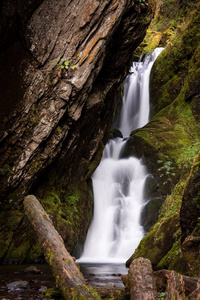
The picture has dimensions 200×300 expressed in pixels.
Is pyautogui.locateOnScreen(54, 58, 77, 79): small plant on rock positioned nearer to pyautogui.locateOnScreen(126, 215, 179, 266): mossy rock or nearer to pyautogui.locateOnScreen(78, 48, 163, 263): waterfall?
pyautogui.locateOnScreen(126, 215, 179, 266): mossy rock

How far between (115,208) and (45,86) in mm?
7737

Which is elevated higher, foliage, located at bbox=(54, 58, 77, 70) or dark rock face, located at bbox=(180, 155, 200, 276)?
foliage, located at bbox=(54, 58, 77, 70)

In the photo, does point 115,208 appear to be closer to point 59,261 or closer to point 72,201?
point 72,201

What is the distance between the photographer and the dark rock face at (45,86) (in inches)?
320

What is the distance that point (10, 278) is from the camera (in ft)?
17.9

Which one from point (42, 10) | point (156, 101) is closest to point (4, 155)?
point (42, 10)

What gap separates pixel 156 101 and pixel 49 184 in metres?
13.2

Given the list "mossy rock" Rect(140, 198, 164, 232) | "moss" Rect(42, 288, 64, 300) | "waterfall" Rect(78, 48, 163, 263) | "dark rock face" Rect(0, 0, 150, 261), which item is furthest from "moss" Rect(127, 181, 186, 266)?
"moss" Rect(42, 288, 64, 300)

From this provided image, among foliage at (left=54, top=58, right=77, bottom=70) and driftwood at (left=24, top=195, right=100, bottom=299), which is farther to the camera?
foliage at (left=54, top=58, right=77, bottom=70)

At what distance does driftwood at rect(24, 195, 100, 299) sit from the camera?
2.73m

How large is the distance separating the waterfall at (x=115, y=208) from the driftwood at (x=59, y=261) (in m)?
7.43

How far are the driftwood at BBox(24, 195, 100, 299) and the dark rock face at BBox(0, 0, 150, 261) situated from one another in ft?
14.3

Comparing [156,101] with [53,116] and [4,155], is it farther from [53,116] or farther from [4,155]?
[4,155]

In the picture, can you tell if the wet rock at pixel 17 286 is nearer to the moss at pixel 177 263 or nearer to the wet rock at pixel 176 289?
the moss at pixel 177 263
